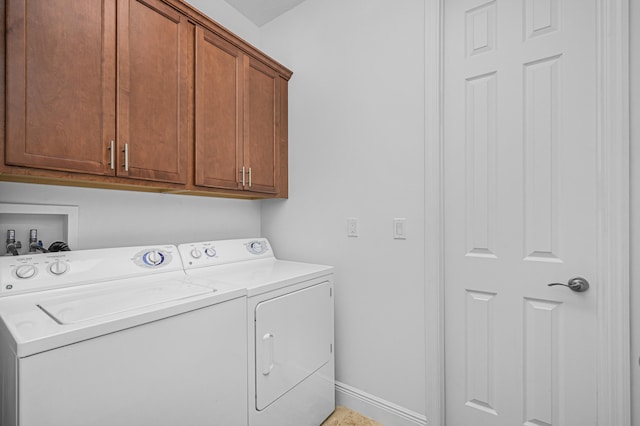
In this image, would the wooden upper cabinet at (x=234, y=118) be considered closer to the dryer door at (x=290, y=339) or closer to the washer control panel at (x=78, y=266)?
A: the washer control panel at (x=78, y=266)

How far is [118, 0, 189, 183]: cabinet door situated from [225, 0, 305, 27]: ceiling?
0.84 meters

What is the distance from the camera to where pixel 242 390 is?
1.31m

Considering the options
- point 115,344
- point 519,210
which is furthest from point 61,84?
A: point 519,210

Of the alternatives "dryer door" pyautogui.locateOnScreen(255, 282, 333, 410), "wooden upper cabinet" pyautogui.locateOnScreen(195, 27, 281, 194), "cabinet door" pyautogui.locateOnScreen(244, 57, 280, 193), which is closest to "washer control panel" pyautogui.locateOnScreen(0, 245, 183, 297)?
"wooden upper cabinet" pyautogui.locateOnScreen(195, 27, 281, 194)

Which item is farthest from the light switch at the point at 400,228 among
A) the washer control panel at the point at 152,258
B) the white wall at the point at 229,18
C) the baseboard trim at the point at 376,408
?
the white wall at the point at 229,18

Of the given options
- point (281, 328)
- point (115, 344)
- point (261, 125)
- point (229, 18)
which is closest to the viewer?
point (115, 344)

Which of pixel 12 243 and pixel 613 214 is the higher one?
pixel 613 214

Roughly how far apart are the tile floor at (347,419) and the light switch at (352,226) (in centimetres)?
110

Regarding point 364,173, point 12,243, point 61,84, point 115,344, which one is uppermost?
point 61,84

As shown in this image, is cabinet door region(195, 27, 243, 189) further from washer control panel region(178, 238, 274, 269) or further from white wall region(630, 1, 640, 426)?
white wall region(630, 1, 640, 426)

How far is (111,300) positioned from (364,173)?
4.64ft

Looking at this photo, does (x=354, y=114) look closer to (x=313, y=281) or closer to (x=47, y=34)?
(x=313, y=281)

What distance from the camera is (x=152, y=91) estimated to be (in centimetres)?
147

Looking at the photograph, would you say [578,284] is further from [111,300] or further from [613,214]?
[111,300]
